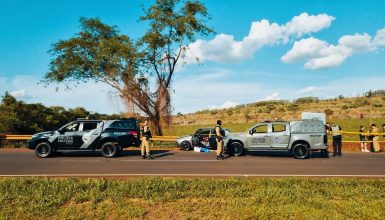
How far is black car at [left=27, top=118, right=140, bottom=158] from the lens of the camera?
17.8 metres

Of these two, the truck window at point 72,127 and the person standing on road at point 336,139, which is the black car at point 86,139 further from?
the person standing on road at point 336,139

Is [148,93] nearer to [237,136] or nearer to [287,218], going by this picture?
[237,136]

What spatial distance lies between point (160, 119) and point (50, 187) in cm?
1851

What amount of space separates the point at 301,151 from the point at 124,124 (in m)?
8.95

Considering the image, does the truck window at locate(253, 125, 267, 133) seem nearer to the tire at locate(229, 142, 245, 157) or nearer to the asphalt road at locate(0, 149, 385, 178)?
the tire at locate(229, 142, 245, 157)

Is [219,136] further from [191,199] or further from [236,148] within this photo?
[191,199]

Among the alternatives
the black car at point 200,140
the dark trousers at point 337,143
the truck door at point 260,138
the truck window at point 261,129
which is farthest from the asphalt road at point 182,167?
the black car at point 200,140

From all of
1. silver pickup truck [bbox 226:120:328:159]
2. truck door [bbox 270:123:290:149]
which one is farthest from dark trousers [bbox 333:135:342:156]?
truck door [bbox 270:123:290:149]

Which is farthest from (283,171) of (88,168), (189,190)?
(88,168)

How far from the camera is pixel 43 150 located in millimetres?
17812

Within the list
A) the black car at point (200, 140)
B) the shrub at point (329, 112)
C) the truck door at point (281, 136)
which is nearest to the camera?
the truck door at point (281, 136)

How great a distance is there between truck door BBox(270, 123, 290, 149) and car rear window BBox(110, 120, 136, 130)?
7079mm

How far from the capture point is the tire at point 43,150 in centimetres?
1772

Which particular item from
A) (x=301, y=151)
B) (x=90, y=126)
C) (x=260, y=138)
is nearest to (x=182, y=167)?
(x=260, y=138)
